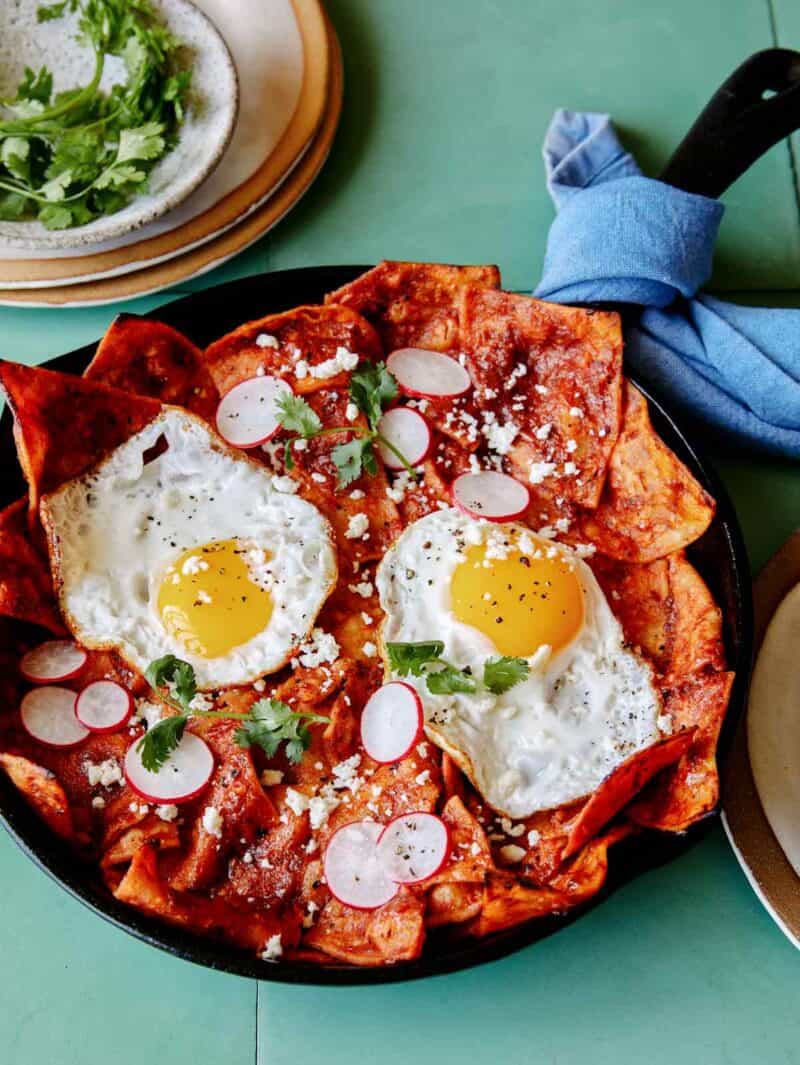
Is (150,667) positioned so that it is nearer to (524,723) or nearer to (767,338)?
(524,723)

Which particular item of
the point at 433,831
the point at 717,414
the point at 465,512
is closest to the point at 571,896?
the point at 433,831

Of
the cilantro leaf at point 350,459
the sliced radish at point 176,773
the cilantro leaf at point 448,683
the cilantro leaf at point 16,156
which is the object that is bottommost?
the cilantro leaf at point 448,683

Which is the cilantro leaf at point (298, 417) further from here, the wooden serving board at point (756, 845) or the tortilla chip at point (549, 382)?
the wooden serving board at point (756, 845)

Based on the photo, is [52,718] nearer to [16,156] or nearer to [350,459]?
[350,459]

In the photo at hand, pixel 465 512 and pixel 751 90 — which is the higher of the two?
pixel 751 90

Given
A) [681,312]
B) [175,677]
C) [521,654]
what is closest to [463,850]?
[521,654]

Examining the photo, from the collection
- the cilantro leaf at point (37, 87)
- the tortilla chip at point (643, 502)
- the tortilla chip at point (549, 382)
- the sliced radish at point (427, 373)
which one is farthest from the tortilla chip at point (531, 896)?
the cilantro leaf at point (37, 87)
